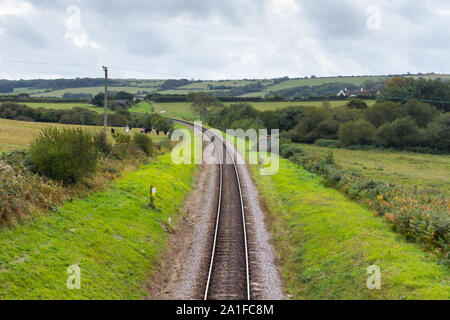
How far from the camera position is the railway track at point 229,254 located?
44.4 feet

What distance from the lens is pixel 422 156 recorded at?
2549 inches

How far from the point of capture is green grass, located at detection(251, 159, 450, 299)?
1238 cm

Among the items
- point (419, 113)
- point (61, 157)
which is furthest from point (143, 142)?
point (419, 113)

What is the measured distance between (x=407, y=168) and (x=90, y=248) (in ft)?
152

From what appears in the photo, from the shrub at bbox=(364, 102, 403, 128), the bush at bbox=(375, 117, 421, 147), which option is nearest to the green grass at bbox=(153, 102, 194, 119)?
the shrub at bbox=(364, 102, 403, 128)

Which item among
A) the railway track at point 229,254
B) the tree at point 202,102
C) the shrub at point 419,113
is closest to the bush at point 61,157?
the railway track at point 229,254

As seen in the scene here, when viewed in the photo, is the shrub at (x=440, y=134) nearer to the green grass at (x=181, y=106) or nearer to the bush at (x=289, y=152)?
the bush at (x=289, y=152)

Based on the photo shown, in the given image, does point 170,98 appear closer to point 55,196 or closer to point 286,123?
point 286,123

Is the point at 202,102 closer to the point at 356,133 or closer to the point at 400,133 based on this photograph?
the point at 356,133

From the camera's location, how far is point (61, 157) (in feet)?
65.3

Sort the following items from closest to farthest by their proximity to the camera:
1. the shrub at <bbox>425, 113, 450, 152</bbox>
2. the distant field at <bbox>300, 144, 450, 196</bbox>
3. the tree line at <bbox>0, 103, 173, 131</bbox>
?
the distant field at <bbox>300, 144, 450, 196</bbox> < the shrub at <bbox>425, 113, 450, 152</bbox> < the tree line at <bbox>0, 103, 173, 131</bbox>

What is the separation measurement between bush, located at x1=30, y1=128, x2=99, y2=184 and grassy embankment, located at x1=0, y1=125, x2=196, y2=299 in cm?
159

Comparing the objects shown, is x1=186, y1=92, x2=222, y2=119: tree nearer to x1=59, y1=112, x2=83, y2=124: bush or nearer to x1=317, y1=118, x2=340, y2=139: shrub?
x1=59, y1=112, x2=83, y2=124: bush
